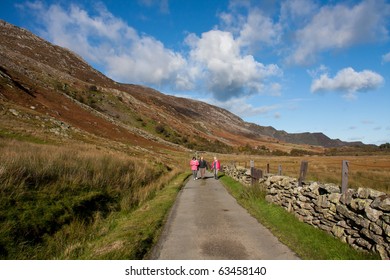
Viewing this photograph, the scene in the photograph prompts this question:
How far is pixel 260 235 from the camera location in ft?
26.9

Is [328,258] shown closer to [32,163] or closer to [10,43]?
[32,163]

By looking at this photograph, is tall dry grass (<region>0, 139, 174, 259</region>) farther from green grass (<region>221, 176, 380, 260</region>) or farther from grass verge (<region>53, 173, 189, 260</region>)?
green grass (<region>221, 176, 380, 260</region>)

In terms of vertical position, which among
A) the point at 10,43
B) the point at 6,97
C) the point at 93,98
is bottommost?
the point at 6,97

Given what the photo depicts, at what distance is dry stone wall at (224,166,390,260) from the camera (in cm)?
620

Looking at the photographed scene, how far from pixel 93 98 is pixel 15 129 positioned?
176 feet

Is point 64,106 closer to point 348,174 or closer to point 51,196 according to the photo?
point 348,174

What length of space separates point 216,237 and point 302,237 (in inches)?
85.9

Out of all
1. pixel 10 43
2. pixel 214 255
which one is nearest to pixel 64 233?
pixel 214 255

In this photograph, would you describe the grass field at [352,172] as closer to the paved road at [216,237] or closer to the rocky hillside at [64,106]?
the paved road at [216,237]

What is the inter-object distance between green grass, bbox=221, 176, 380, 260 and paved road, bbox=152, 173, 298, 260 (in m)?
0.26

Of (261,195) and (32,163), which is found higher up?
(32,163)

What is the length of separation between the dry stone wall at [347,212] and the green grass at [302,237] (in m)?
0.21

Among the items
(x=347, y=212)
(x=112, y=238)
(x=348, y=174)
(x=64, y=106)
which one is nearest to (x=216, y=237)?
(x=112, y=238)

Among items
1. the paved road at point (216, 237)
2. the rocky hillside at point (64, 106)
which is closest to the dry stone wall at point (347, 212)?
the paved road at point (216, 237)
